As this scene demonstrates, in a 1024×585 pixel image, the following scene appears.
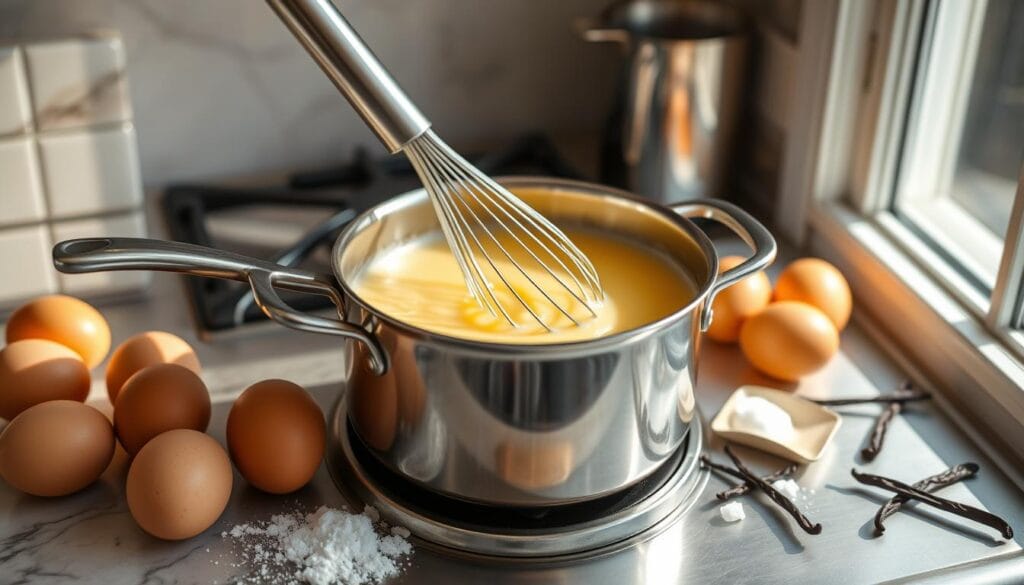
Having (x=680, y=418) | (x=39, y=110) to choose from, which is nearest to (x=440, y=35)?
(x=39, y=110)

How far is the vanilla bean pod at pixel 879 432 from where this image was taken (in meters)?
0.73

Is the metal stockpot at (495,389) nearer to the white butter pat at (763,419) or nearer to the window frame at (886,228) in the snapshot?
the white butter pat at (763,419)

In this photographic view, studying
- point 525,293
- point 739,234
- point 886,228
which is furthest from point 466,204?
point 886,228

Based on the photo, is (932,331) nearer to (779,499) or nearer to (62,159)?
(779,499)

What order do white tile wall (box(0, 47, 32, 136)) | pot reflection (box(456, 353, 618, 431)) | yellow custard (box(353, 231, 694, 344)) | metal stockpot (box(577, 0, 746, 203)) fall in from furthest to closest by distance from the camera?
metal stockpot (box(577, 0, 746, 203))
white tile wall (box(0, 47, 32, 136))
yellow custard (box(353, 231, 694, 344))
pot reflection (box(456, 353, 618, 431))

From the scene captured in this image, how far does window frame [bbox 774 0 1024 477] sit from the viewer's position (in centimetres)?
74

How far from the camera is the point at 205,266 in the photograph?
611mm

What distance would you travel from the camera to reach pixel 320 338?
85cm

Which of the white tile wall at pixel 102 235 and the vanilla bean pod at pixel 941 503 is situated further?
the white tile wall at pixel 102 235

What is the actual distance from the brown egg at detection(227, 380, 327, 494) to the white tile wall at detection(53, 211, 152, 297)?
A: 264 millimetres

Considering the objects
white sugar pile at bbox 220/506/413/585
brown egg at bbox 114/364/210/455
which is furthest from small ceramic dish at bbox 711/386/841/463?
brown egg at bbox 114/364/210/455

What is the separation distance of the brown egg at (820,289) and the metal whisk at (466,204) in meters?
0.19

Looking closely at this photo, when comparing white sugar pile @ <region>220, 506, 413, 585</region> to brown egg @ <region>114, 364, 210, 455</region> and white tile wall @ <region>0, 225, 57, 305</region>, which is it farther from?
white tile wall @ <region>0, 225, 57, 305</region>

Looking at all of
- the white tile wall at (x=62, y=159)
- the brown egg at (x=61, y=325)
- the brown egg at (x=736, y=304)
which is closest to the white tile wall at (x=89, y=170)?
the white tile wall at (x=62, y=159)
